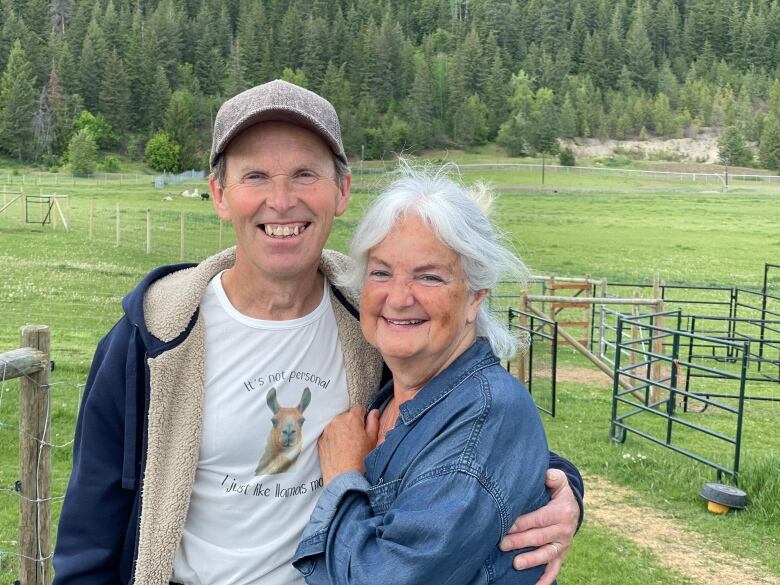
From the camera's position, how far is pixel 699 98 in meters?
47.9

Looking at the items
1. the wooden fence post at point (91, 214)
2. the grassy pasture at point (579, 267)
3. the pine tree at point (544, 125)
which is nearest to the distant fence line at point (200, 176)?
the grassy pasture at point (579, 267)

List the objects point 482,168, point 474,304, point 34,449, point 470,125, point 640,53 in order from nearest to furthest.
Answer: point 474,304, point 34,449, point 482,168, point 470,125, point 640,53

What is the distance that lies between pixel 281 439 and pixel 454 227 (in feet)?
1.56

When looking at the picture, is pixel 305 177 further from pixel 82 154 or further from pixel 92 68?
pixel 92 68

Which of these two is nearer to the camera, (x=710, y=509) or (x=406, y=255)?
(x=406, y=255)

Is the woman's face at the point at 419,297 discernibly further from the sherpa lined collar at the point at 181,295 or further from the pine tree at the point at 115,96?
the pine tree at the point at 115,96

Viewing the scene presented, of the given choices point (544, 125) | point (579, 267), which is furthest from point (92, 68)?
point (544, 125)

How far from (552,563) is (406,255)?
1.78 feet

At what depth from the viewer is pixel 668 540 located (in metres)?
5.31

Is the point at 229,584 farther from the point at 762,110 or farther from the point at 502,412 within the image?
the point at 762,110

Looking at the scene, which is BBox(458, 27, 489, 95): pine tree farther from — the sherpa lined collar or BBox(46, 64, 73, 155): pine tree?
the sherpa lined collar

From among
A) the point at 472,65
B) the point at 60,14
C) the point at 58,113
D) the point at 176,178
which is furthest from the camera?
the point at 472,65

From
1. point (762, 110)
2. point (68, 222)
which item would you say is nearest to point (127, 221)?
point (68, 222)

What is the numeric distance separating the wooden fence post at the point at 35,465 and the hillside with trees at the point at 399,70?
26.7 meters
